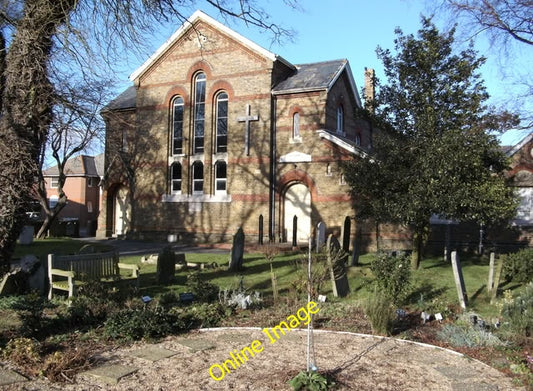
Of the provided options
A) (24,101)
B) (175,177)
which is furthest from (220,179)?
(24,101)

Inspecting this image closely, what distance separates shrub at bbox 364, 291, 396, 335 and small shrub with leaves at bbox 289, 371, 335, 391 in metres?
2.63

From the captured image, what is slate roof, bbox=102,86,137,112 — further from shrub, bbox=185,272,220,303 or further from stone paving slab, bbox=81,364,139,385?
stone paving slab, bbox=81,364,139,385

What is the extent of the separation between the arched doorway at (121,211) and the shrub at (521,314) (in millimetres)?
23639

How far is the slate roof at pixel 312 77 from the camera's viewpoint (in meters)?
22.6

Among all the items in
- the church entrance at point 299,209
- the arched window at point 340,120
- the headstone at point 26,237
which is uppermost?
the arched window at point 340,120

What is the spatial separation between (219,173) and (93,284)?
52.0 feet

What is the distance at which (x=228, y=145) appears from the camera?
2438cm

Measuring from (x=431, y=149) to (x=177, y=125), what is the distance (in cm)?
1521

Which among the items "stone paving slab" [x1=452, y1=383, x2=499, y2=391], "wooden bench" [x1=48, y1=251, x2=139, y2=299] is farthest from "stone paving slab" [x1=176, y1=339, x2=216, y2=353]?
"wooden bench" [x1=48, y1=251, x2=139, y2=299]

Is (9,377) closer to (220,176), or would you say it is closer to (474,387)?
(474,387)

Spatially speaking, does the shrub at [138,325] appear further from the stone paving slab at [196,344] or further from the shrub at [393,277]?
the shrub at [393,277]

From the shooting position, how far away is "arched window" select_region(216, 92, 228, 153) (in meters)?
24.9

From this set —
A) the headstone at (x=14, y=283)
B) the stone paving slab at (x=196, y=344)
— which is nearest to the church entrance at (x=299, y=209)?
the headstone at (x=14, y=283)

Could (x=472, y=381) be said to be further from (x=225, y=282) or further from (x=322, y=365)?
(x=225, y=282)
